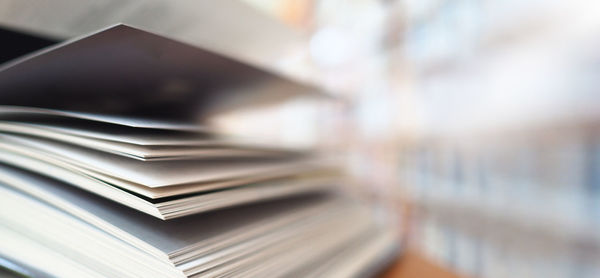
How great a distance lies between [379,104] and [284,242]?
0.48 m

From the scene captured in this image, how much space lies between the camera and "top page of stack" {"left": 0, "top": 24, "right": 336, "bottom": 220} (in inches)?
6.5

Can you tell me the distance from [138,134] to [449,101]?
20.6 inches

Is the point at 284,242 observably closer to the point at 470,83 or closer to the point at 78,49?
the point at 78,49

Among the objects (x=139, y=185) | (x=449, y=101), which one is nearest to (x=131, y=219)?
(x=139, y=185)

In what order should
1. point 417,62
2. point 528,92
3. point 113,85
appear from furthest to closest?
1. point 417,62
2. point 528,92
3. point 113,85

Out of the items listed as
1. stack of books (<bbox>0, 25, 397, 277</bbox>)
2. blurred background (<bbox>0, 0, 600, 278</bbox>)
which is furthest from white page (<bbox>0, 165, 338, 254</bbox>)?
blurred background (<bbox>0, 0, 600, 278</bbox>)

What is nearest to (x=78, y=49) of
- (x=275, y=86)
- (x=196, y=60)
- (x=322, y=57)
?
(x=196, y=60)

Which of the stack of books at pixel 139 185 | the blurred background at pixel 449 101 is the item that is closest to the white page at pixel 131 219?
the stack of books at pixel 139 185

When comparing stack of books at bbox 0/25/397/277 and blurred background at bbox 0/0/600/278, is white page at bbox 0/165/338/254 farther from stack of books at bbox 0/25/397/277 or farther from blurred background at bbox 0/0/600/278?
blurred background at bbox 0/0/600/278

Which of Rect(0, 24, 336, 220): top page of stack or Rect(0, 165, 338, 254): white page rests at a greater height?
Rect(0, 24, 336, 220): top page of stack

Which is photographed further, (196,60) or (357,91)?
(357,91)

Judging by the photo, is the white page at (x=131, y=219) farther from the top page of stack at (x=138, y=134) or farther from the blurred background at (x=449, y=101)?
the blurred background at (x=449, y=101)

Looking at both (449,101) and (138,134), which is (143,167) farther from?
(449,101)

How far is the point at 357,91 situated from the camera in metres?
0.68
